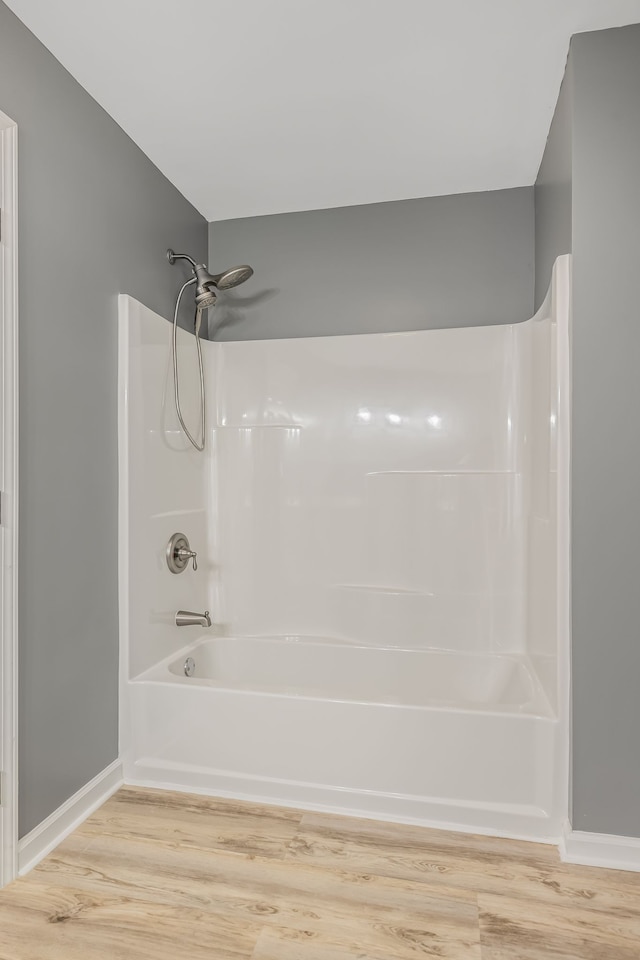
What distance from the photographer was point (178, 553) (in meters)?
2.77

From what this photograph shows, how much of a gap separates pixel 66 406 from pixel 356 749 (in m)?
1.55

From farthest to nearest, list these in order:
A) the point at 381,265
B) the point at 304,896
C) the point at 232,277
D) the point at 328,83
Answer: the point at 381,265
the point at 232,277
the point at 328,83
the point at 304,896

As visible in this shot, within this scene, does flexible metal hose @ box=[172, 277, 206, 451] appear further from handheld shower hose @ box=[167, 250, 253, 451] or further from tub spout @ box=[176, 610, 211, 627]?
tub spout @ box=[176, 610, 211, 627]

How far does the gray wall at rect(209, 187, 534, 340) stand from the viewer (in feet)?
9.54

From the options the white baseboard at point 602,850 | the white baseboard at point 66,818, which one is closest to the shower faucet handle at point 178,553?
the white baseboard at point 66,818

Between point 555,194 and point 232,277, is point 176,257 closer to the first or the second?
point 232,277

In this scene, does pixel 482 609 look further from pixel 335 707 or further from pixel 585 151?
pixel 585 151

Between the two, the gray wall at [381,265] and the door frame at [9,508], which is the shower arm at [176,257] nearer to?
the gray wall at [381,265]

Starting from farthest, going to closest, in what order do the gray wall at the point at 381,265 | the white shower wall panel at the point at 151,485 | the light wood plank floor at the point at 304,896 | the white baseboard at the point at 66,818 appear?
the gray wall at the point at 381,265
the white shower wall panel at the point at 151,485
the white baseboard at the point at 66,818
the light wood plank floor at the point at 304,896

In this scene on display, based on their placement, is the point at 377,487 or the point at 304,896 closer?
the point at 304,896

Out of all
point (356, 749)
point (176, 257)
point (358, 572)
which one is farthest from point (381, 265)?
point (356, 749)

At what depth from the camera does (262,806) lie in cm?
222

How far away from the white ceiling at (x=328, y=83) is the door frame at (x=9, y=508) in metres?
0.54

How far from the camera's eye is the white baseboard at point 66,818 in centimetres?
185
